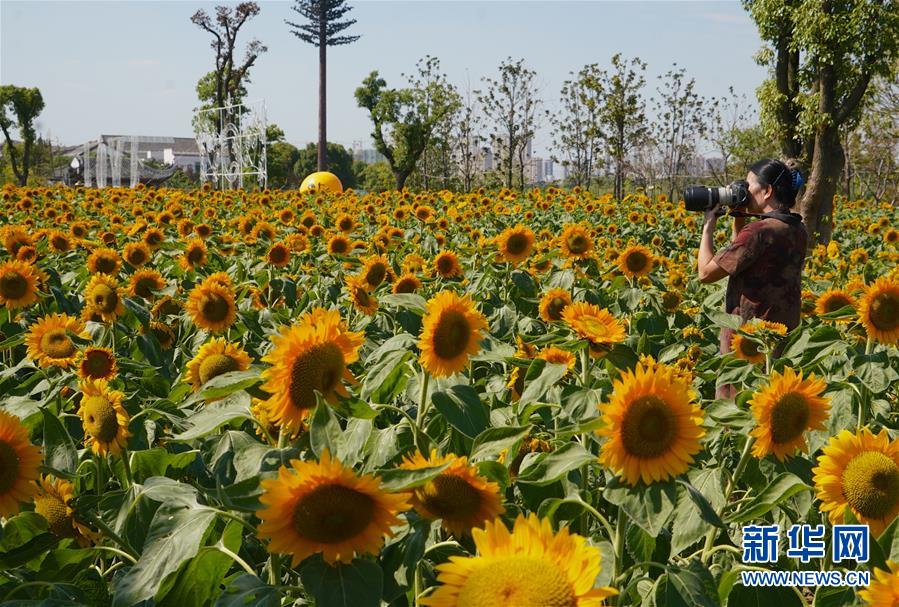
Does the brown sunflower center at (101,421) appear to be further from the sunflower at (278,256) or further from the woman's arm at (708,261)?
the woman's arm at (708,261)

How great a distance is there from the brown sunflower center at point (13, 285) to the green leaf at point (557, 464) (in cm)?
292

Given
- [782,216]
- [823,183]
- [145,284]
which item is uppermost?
Result: [823,183]

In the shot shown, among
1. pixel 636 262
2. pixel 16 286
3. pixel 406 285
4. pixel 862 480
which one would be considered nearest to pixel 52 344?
pixel 16 286

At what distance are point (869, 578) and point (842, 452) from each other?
37 centimetres

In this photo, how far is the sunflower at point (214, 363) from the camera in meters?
2.19

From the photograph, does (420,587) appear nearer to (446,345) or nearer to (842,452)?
(446,345)

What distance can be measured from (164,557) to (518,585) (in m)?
→ 0.67

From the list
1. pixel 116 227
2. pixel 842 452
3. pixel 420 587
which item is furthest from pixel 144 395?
pixel 116 227

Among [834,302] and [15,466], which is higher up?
[834,302]

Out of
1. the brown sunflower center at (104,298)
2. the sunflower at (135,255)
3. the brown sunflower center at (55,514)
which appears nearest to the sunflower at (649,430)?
the brown sunflower center at (55,514)

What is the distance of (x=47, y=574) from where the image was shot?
5.24 ft

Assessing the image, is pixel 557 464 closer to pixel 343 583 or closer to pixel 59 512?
pixel 343 583

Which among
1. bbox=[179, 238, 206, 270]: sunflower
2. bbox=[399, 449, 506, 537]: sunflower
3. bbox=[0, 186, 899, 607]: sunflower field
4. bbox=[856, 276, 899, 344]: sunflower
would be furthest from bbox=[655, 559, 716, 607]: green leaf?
bbox=[179, 238, 206, 270]: sunflower

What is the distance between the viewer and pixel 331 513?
117 centimetres
